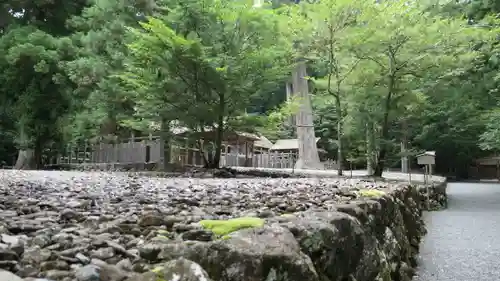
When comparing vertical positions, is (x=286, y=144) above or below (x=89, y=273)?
above

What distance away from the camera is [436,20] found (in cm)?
1041

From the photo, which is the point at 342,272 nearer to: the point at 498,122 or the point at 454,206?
the point at 454,206

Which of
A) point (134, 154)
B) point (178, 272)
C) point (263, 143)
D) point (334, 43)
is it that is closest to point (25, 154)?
point (134, 154)

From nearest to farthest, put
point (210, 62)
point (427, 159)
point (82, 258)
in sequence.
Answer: point (82, 258) → point (210, 62) → point (427, 159)

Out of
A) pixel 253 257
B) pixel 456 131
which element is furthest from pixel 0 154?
pixel 456 131

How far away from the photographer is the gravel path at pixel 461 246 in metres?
4.83

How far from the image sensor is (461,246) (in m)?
6.24

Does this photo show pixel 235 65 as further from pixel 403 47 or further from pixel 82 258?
pixel 82 258

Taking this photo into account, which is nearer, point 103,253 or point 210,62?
point 103,253

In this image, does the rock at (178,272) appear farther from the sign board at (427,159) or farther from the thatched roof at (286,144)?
the thatched roof at (286,144)

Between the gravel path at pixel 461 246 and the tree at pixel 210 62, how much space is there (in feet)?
15.1

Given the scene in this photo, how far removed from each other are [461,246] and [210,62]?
5394 mm

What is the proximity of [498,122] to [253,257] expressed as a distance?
48.8 feet

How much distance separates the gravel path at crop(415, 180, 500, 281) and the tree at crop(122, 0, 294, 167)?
459 cm
